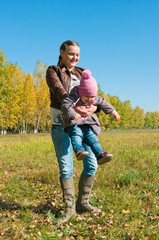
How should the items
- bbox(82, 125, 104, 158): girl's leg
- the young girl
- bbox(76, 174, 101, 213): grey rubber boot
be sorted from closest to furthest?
the young girl, bbox(82, 125, 104, 158): girl's leg, bbox(76, 174, 101, 213): grey rubber boot

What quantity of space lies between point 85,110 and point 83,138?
1.52 feet

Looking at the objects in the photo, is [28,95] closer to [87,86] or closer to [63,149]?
[63,149]

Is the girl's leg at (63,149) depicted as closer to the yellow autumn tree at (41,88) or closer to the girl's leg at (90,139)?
→ the girl's leg at (90,139)

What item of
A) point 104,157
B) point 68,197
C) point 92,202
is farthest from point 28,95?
point 104,157

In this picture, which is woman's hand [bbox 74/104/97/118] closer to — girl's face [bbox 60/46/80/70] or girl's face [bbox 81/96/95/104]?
girl's face [bbox 81/96/95/104]

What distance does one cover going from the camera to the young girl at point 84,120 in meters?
2.95

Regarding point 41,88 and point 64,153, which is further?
point 41,88

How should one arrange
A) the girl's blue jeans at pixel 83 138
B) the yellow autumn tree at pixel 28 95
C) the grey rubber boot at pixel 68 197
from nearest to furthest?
the girl's blue jeans at pixel 83 138
the grey rubber boot at pixel 68 197
the yellow autumn tree at pixel 28 95

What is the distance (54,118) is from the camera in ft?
11.2

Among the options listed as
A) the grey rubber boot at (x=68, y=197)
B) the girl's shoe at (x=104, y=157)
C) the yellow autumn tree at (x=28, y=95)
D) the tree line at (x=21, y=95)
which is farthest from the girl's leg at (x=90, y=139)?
the yellow autumn tree at (x=28, y=95)

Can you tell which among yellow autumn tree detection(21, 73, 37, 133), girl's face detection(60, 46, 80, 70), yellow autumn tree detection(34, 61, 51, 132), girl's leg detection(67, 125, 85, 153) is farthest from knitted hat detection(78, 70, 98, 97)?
yellow autumn tree detection(34, 61, 51, 132)

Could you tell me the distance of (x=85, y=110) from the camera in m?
3.11

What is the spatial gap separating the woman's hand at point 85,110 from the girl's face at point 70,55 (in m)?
0.74

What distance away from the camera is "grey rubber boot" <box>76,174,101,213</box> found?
354cm
